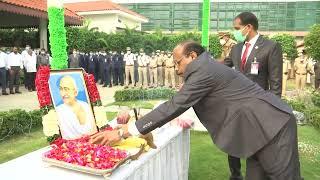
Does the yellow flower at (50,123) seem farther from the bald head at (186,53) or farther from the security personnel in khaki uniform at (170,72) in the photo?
the security personnel in khaki uniform at (170,72)

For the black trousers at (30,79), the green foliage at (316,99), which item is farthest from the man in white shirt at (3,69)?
the green foliage at (316,99)

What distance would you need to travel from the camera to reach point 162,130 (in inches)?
165

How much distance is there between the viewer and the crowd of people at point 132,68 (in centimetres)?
1764

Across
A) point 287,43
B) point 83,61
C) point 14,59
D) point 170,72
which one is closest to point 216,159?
point 14,59

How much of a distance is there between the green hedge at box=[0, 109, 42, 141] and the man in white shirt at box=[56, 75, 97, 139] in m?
4.05

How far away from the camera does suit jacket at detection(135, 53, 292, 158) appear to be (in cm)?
250

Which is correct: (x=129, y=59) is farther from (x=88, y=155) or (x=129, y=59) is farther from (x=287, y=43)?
(x=88, y=155)

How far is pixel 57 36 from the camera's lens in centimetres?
399

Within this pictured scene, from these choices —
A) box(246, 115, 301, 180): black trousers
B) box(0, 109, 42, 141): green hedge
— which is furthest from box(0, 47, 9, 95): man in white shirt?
box(246, 115, 301, 180): black trousers

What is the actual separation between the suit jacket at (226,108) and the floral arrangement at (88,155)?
1.05 feet

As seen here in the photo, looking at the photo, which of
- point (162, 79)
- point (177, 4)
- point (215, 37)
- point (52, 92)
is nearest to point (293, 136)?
point (52, 92)

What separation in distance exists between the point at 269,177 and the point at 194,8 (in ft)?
143

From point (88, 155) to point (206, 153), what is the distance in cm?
387

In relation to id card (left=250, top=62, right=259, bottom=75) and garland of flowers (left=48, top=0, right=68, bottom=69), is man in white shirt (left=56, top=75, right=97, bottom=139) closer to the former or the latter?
garland of flowers (left=48, top=0, right=68, bottom=69)
